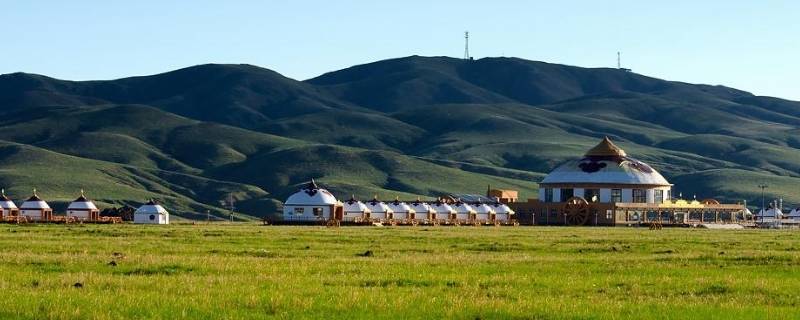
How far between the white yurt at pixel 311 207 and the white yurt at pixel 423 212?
1343 centimetres

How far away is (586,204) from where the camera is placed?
607 ft

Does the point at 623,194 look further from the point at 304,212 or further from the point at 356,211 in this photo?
the point at 304,212

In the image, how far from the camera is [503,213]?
618ft

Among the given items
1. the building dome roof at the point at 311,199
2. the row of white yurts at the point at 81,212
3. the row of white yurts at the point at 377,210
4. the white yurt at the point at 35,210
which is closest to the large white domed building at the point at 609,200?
the row of white yurts at the point at 377,210

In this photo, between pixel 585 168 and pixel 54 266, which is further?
pixel 585 168

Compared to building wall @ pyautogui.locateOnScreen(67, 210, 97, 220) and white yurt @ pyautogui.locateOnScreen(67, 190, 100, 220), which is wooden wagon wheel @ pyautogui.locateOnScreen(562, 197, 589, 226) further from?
building wall @ pyautogui.locateOnScreen(67, 210, 97, 220)

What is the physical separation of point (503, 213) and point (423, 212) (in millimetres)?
11248

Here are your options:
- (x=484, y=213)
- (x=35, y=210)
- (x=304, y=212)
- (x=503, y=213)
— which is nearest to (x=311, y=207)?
(x=304, y=212)

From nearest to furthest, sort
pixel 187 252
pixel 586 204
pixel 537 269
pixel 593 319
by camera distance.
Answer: pixel 593 319, pixel 537 269, pixel 187 252, pixel 586 204

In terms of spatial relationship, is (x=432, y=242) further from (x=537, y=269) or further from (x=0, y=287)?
(x=0, y=287)

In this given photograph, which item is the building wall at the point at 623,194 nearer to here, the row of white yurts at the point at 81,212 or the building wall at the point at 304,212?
the building wall at the point at 304,212

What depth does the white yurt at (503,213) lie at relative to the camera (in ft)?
614

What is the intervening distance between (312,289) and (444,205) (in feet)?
485

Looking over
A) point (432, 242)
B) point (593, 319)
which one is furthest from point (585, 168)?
point (593, 319)
